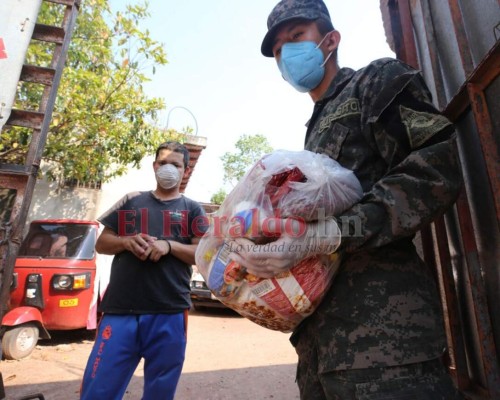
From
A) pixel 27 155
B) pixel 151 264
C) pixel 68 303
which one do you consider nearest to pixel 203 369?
pixel 68 303

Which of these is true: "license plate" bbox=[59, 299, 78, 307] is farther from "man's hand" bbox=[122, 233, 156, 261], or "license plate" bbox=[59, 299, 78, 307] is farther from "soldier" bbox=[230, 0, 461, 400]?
"soldier" bbox=[230, 0, 461, 400]

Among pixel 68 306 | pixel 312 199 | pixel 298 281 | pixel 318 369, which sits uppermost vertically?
pixel 312 199

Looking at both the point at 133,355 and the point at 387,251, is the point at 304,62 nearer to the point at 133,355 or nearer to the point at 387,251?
the point at 387,251

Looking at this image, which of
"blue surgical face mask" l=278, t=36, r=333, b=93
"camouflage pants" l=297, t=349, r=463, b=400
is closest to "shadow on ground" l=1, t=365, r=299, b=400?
"camouflage pants" l=297, t=349, r=463, b=400

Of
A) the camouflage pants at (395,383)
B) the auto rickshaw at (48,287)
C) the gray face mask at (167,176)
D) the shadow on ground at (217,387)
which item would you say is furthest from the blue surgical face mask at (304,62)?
the auto rickshaw at (48,287)

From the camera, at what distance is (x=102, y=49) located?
20.5 feet

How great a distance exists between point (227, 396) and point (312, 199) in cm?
307

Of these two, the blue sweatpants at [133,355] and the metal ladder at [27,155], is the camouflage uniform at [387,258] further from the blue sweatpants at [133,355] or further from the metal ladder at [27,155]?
the metal ladder at [27,155]

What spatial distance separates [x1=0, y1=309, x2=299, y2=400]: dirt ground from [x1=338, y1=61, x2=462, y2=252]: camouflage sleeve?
103 inches

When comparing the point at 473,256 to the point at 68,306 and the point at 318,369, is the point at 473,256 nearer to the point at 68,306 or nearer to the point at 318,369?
the point at 318,369

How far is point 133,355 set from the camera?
190cm

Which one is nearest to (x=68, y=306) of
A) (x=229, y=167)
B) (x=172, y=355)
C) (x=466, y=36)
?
(x=172, y=355)

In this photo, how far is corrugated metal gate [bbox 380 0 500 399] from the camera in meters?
0.99

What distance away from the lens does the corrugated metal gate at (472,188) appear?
0.99 metres
